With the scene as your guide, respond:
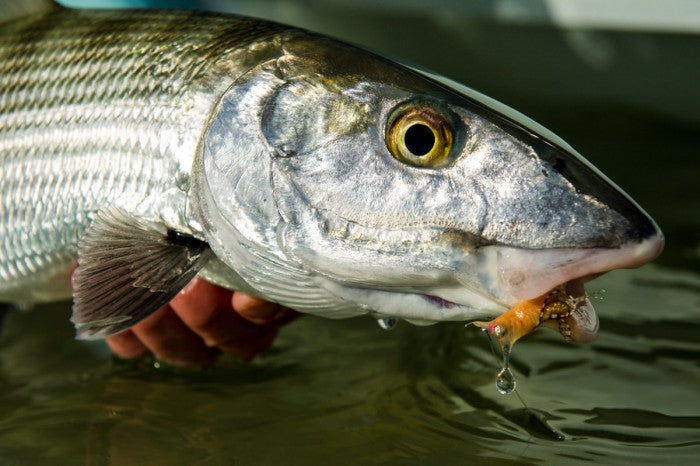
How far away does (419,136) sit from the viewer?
1849 millimetres

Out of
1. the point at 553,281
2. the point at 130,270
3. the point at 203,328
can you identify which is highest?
the point at 553,281

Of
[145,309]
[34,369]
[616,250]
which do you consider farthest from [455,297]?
[34,369]

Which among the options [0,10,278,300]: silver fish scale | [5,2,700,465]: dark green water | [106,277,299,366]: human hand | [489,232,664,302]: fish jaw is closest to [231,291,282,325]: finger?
[106,277,299,366]: human hand

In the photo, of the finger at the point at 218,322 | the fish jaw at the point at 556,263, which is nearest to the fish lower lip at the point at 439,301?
the fish jaw at the point at 556,263

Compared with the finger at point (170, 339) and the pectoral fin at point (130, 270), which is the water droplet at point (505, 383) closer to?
the pectoral fin at point (130, 270)

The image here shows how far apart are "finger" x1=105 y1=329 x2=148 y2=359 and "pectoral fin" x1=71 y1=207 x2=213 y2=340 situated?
652 millimetres

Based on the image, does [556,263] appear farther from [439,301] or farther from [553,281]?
[439,301]

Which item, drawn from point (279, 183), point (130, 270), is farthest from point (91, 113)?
point (279, 183)

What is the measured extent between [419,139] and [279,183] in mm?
320

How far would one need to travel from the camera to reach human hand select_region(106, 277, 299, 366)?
2.59 metres

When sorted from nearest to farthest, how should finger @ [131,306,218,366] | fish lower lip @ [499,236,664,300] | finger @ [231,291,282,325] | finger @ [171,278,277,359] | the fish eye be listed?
1. fish lower lip @ [499,236,664,300]
2. the fish eye
3. finger @ [231,291,282,325]
4. finger @ [171,278,277,359]
5. finger @ [131,306,218,366]

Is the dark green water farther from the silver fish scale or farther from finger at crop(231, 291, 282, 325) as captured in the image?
the silver fish scale

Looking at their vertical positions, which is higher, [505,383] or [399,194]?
[399,194]

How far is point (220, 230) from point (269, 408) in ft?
2.12
